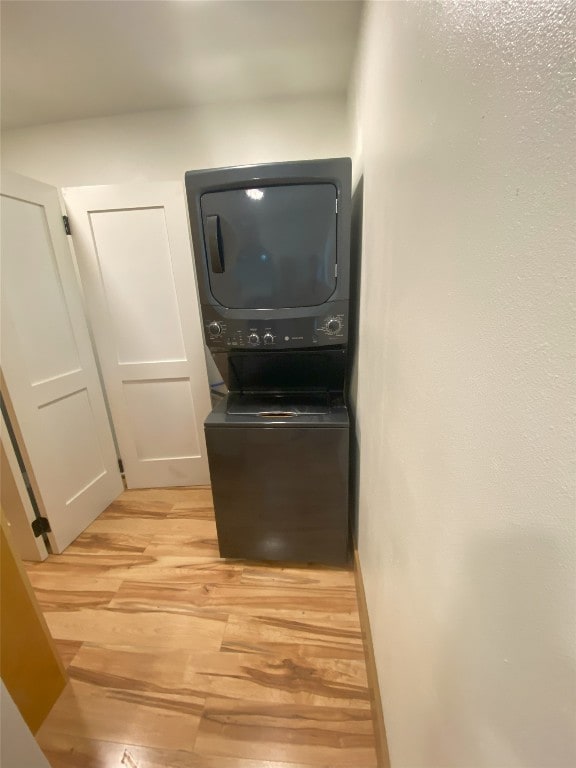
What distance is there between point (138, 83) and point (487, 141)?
6.90 feet

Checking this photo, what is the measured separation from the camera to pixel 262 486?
1.36 metres

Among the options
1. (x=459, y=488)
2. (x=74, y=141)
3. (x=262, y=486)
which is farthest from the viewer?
(x=74, y=141)

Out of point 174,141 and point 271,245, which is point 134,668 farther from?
point 174,141

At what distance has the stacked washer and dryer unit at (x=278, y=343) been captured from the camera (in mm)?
1149

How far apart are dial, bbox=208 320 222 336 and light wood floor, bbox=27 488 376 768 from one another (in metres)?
1.19

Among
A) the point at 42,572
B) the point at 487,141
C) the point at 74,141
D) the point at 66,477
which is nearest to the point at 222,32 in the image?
the point at 74,141

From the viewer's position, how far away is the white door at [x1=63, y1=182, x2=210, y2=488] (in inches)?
68.8

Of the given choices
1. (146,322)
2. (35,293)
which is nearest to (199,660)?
(146,322)

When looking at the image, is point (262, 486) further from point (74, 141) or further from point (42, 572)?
point (74, 141)

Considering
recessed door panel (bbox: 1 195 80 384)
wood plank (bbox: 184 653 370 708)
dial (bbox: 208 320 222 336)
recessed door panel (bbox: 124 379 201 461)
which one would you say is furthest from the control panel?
wood plank (bbox: 184 653 370 708)

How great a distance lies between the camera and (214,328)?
129 cm

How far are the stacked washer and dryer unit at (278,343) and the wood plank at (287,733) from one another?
528mm

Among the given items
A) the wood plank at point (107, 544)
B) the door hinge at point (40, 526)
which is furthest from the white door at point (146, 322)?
the door hinge at point (40, 526)

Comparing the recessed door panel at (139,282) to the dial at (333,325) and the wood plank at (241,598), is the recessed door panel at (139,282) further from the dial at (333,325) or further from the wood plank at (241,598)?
the wood plank at (241,598)
